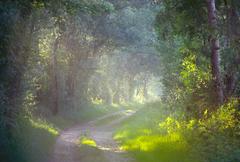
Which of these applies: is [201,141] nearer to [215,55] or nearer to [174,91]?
[215,55]

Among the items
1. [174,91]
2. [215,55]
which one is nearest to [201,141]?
[215,55]

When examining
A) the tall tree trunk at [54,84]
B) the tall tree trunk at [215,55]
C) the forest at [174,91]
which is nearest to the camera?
the forest at [174,91]

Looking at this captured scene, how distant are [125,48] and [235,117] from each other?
32.4 meters

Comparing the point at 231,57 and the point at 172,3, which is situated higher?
the point at 172,3

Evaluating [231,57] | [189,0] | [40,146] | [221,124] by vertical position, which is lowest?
[40,146]

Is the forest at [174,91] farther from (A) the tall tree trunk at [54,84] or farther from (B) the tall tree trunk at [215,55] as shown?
(A) the tall tree trunk at [54,84]

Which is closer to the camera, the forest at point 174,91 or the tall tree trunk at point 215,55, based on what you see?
the forest at point 174,91

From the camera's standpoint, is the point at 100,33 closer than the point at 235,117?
No

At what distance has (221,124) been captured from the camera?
39.5 ft

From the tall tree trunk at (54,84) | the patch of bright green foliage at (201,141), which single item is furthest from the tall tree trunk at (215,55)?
the tall tree trunk at (54,84)

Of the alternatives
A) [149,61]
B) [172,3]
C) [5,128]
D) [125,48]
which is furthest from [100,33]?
[5,128]

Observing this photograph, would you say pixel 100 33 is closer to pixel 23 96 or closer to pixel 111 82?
pixel 23 96

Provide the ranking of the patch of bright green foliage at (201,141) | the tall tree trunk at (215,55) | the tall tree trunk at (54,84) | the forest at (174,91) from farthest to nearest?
the tall tree trunk at (54,84) < the tall tree trunk at (215,55) < the forest at (174,91) < the patch of bright green foliage at (201,141)

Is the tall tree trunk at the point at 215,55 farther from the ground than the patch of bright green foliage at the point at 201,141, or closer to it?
farther from the ground
